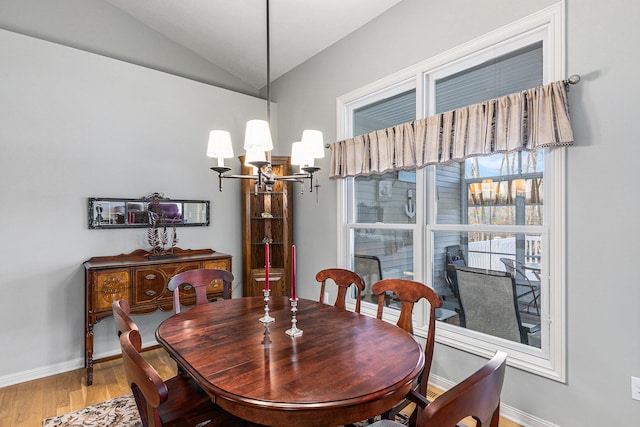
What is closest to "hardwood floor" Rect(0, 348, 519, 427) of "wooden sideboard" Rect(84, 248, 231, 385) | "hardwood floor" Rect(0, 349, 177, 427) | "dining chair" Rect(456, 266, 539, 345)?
"hardwood floor" Rect(0, 349, 177, 427)

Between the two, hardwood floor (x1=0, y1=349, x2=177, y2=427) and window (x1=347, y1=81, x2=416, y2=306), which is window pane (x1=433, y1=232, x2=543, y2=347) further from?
hardwood floor (x1=0, y1=349, x2=177, y2=427)

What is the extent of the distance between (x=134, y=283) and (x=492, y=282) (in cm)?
308

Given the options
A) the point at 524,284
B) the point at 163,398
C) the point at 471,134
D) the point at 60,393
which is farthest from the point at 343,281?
the point at 60,393

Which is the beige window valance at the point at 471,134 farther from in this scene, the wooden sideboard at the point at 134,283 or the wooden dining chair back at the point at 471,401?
the wooden sideboard at the point at 134,283

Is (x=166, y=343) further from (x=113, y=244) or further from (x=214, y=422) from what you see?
(x=113, y=244)

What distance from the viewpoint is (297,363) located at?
4.65 feet

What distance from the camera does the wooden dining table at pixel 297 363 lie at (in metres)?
1.14

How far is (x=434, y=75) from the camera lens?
2.80 meters

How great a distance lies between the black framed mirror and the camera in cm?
326

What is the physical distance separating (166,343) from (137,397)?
368 mm

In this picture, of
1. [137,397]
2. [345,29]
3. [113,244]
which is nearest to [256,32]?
[345,29]

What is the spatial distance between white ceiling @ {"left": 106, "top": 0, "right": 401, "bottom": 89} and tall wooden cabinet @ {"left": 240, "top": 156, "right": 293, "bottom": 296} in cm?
127

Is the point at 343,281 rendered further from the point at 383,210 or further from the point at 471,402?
the point at 471,402

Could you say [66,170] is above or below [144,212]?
above
